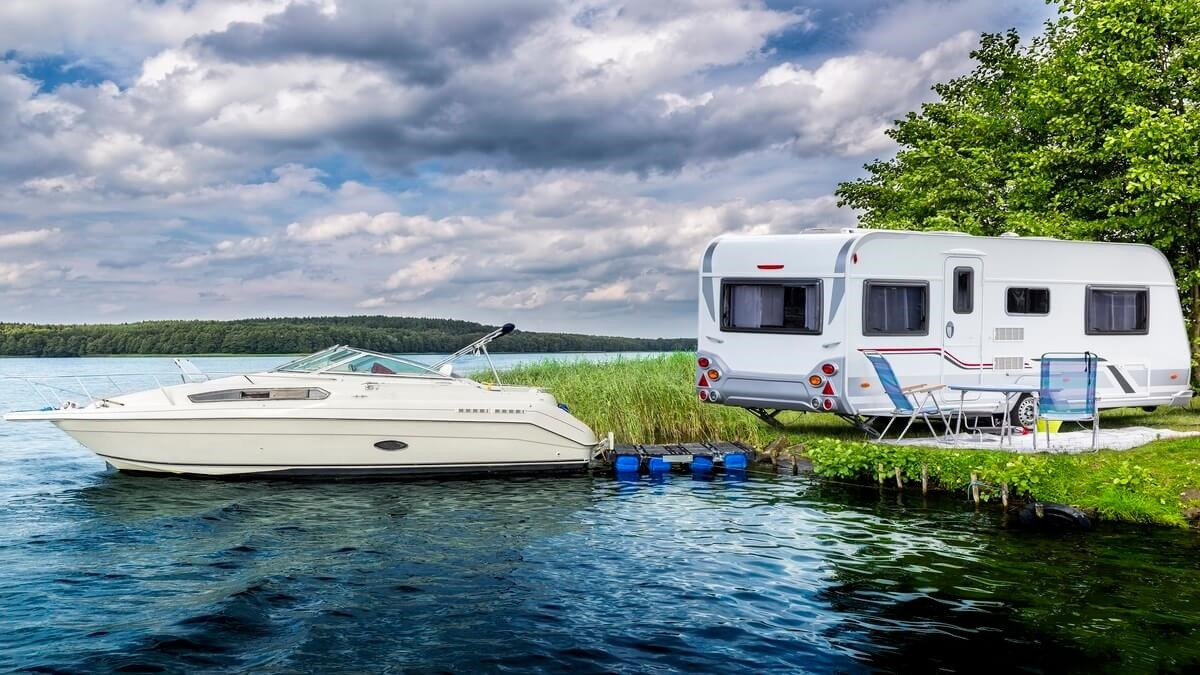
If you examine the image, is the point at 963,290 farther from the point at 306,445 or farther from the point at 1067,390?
the point at 306,445

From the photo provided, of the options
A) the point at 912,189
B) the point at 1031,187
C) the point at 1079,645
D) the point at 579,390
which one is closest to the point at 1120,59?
Result: the point at 1031,187

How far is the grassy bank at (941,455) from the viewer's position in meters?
10.4

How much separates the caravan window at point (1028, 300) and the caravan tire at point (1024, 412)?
1368mm

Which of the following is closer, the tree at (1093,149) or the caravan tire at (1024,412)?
the caravan tire at (1024,412)

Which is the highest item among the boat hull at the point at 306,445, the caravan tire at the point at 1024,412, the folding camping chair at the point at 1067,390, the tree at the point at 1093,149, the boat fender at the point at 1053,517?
the tree at the point at 1093,149

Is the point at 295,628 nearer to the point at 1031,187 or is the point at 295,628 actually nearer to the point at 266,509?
the point at 266,509

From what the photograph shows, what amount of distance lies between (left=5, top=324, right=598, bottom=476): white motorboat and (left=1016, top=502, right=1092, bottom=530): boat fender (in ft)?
20.9

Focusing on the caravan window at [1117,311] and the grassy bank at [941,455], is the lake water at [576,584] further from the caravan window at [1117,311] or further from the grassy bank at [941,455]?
the caravan window at [1117,311]

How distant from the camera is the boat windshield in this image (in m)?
13.3

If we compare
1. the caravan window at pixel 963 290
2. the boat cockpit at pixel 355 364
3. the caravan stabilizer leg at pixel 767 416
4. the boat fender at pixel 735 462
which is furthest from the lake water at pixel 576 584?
the caravan window at pixel 963 290

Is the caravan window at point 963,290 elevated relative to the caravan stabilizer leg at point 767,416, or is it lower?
elevated

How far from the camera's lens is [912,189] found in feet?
79.6

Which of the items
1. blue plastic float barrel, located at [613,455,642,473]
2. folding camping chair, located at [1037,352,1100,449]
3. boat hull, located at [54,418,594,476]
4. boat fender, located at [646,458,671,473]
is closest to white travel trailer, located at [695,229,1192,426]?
boat fender, located at [646,458,671,473]

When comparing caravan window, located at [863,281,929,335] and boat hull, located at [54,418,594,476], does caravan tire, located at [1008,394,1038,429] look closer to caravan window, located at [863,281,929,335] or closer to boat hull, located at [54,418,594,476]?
caravan window, located at [863,281,929,335]
